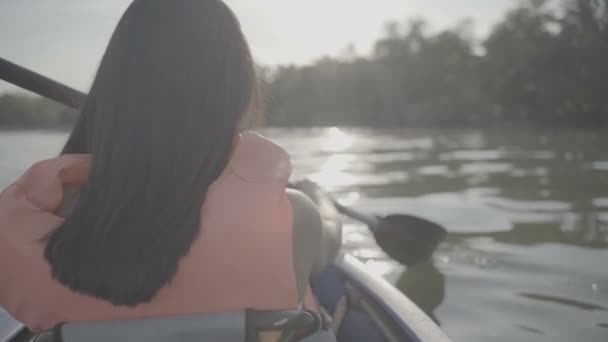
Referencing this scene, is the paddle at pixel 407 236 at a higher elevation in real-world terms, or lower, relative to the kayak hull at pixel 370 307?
lower

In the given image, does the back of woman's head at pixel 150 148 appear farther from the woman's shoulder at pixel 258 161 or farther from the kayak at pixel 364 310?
the kayak at pixel 364 310

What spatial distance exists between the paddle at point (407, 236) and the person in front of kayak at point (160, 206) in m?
2.26

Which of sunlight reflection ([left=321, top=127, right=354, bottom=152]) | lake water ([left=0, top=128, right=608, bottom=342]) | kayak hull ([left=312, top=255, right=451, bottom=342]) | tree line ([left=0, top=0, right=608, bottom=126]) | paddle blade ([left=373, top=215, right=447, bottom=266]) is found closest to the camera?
kayak hull ([left=312, top=255, right=451, bottom=342])

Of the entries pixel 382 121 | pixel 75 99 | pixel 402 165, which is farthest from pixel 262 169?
pixel 382 121

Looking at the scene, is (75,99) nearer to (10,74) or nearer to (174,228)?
(10,74)

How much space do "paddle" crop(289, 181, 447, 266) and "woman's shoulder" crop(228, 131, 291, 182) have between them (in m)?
2.19

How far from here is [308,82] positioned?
55.6m

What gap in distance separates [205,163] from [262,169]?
103 mm

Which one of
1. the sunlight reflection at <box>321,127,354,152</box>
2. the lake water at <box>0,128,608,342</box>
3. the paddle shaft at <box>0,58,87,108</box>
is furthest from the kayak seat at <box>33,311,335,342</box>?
the sunlight reflection at <box>321,127,354,152</box>

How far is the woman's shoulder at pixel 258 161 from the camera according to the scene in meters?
1.12

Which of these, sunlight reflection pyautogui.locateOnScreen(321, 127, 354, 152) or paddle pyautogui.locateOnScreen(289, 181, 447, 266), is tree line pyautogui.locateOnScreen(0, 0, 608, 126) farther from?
paddle pyautogui.locateOnScreen(289, 181, 447, 266)

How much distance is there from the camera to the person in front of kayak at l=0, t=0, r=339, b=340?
41.9 inches

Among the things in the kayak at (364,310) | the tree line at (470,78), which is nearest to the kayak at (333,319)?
the kayak at (364,310)

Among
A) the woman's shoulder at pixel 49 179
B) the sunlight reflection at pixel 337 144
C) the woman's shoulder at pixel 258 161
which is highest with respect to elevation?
the woman's shoulder at pixel 258 161
